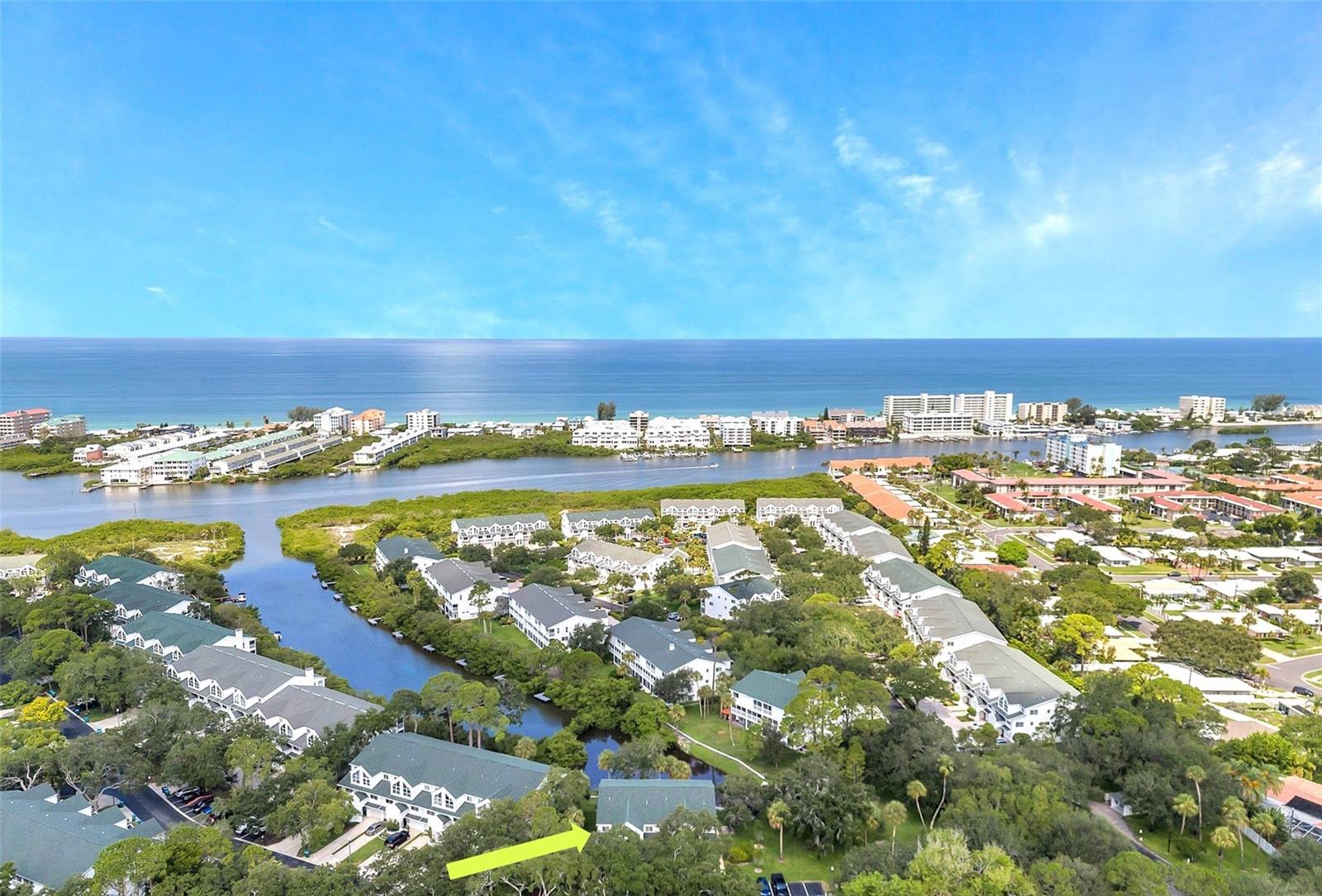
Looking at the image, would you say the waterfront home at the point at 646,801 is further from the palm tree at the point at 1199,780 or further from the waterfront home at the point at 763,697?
the palm tree at the point at 1199,780

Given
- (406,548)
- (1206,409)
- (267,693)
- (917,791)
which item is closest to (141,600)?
(406,548)

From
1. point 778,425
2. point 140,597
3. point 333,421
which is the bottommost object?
point 140,597

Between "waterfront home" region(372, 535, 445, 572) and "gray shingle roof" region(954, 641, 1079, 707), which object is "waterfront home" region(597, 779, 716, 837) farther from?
"waterfront home" region(372, 535, 445, 572)

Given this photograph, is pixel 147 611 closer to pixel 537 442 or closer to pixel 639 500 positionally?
pixel 639 500

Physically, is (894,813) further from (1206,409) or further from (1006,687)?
(1206,409)

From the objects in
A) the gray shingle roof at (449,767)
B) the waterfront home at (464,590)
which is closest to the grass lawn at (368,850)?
the gray shingle roof at (449,767)

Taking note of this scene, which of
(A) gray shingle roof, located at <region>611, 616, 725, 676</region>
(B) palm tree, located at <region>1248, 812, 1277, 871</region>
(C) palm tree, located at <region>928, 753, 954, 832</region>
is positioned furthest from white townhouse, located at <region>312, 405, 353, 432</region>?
(B) palm tree, located at <region>1248, 812, 1277, 871</region>
